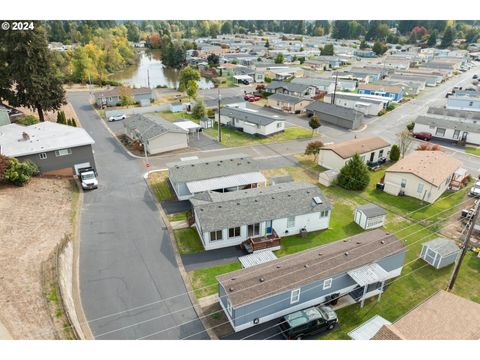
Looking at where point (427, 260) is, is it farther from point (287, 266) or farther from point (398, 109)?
point (398, 109)

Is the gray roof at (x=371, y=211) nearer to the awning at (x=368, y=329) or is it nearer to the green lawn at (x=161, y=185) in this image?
the awning at (x=368, y=329)

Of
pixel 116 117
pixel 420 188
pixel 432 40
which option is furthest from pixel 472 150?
pixel 432 40

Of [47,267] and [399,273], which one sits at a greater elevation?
[47,267]

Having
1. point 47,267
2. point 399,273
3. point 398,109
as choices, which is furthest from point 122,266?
point 398,109

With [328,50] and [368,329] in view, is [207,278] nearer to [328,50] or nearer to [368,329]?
[368,329]

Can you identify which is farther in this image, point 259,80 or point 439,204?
point 259,80

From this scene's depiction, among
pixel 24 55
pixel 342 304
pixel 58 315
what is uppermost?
pixel 24 55
